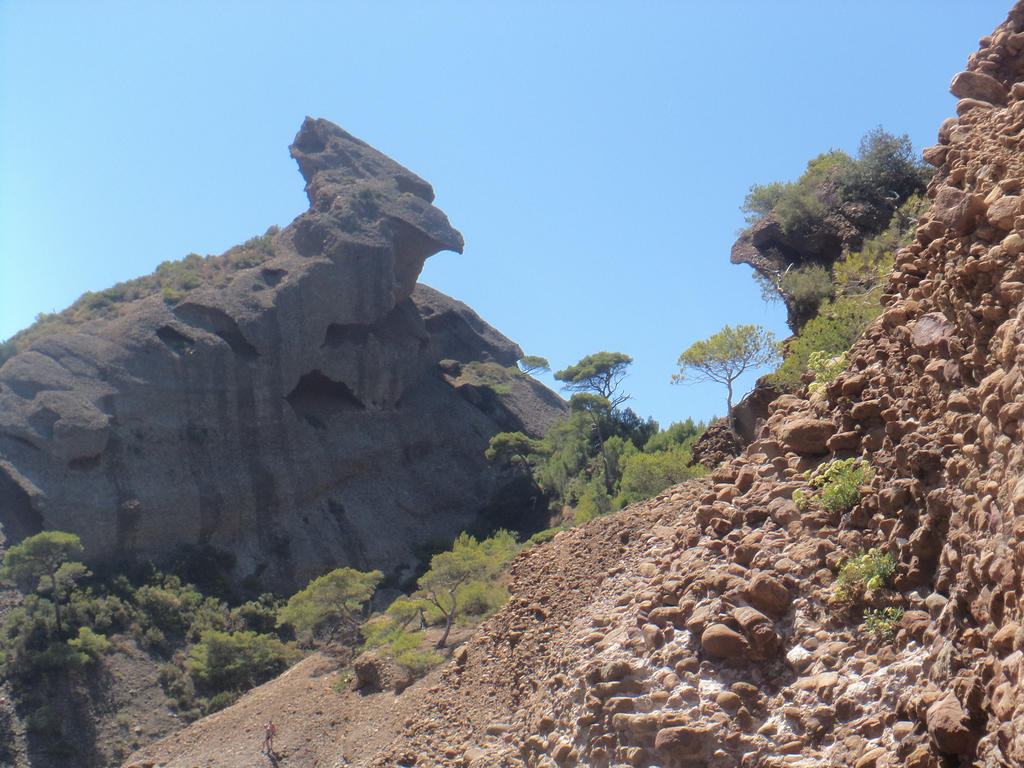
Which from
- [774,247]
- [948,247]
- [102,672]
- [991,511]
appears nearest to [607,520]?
[948,247]

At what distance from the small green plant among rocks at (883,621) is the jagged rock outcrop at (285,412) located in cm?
3357

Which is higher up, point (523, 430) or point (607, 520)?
point (523, 430)

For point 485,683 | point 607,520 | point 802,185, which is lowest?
point 485,683

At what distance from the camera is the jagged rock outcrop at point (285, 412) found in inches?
1352

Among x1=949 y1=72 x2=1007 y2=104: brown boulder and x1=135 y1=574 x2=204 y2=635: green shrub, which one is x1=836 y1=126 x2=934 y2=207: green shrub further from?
x1=135 y1=574 x2=204 y2=635: green shrub

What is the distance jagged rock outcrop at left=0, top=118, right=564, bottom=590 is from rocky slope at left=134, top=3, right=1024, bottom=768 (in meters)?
31.4

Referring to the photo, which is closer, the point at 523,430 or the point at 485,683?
the point at 485,683

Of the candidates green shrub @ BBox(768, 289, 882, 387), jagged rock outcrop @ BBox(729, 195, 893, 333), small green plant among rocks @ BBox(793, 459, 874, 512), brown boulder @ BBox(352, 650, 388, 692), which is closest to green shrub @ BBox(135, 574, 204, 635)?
brown boulder @ BBox(352, 650, 388, 692)

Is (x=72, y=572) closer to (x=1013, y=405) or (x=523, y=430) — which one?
(x=523, y=430)

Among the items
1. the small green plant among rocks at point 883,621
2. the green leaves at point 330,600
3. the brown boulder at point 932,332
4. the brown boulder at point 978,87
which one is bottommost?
the small green plant among rocks at point 883,621

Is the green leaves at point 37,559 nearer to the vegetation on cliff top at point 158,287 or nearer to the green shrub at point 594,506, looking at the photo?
the vegetation on cliff top at point 158,287

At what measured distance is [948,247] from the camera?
5223mm

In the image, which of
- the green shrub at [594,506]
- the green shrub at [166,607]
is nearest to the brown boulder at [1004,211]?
the green shrub at [594,506]

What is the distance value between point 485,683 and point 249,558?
29716 millimetres
